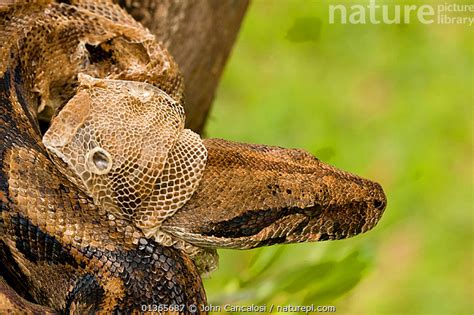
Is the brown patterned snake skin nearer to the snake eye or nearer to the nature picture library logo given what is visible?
the snake eye

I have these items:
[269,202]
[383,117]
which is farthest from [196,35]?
[383,117]

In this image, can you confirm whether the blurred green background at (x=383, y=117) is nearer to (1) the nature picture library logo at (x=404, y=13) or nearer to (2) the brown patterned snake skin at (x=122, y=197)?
(1) the nature picture library logo at (x=404, y=13)

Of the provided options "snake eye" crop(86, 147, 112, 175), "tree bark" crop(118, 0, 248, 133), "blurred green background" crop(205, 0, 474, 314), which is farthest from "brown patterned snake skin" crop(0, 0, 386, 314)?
"blurred green background" crop(205, 0, 474, 314)

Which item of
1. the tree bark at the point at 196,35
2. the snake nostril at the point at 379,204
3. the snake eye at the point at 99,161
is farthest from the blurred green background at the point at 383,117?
the snake eye at the point at 99,161

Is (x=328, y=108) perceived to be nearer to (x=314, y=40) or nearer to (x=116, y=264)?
(x=314, y=40)

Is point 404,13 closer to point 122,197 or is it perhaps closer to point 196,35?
point 196,35
